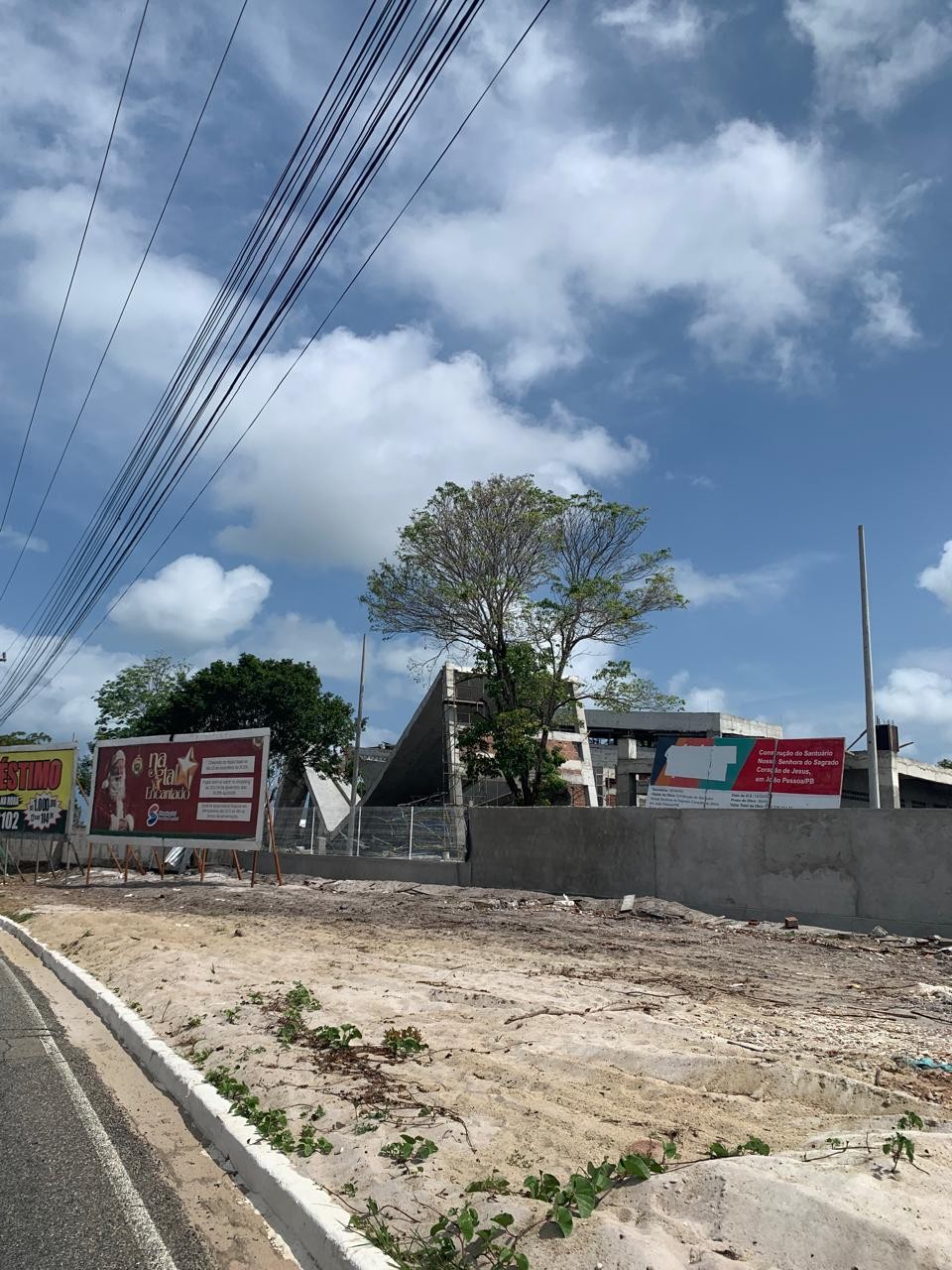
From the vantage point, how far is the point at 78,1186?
491 centimetres

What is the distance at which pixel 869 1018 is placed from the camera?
794 cm

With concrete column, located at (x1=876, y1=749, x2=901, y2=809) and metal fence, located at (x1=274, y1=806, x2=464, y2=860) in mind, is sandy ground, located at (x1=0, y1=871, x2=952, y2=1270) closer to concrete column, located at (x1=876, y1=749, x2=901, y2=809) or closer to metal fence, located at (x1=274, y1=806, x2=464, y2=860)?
metal fence, located at (x1=274, y1=806, x2=464, y2=860)

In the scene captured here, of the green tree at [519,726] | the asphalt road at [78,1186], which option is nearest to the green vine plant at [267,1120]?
the asphalt road at [78,1186]

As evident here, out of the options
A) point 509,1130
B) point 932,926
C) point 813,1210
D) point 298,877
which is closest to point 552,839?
point 932,926

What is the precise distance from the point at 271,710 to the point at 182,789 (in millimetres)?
28466

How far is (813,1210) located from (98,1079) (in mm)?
5520

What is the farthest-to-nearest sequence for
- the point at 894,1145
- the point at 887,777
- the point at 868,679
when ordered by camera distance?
the point at 887,777 → the point at 868,679 → the point at 894,1145

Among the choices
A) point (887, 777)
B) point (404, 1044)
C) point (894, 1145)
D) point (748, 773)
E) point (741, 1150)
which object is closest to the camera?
point (894, 1145)

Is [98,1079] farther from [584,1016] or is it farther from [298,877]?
[298,877]

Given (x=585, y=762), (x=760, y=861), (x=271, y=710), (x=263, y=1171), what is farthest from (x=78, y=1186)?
(x=271, y=710)

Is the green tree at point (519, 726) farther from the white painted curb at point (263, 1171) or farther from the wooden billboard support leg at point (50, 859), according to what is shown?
the white painted curb at point (263, 1171)

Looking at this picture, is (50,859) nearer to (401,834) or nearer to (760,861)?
(401,834)

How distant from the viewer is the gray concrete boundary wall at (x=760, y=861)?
44.5ft

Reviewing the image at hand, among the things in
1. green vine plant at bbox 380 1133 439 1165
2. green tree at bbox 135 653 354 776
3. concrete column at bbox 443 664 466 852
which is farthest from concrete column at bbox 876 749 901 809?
green vine plant at bbox 380 1133 439 1165
